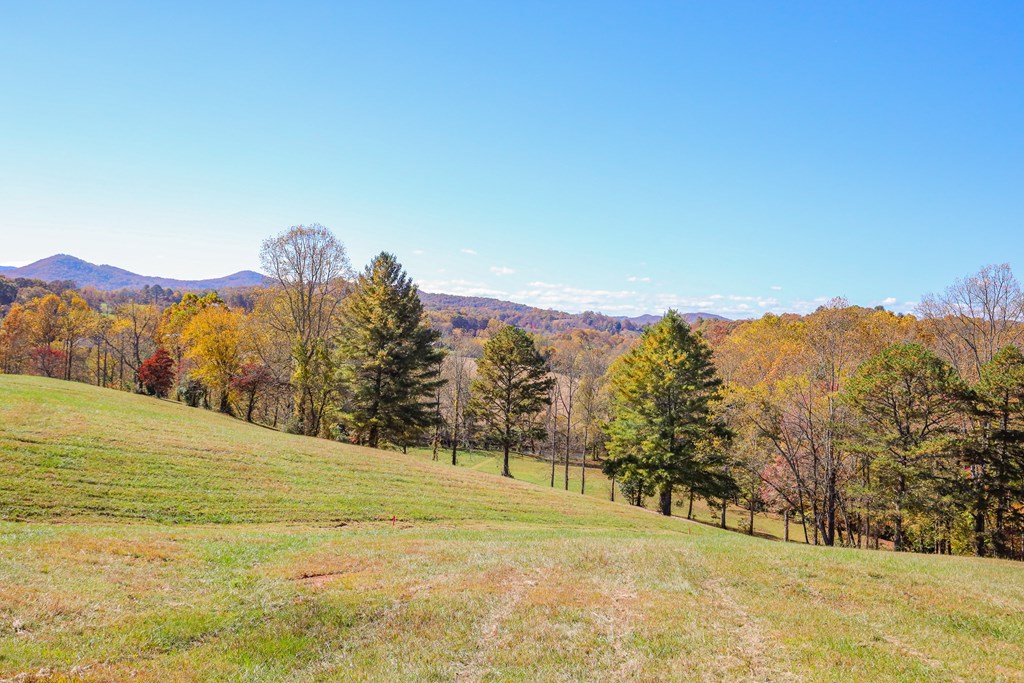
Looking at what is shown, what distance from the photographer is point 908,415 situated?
26.5 meters

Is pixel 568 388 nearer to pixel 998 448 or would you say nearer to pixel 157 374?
pixel 157 374

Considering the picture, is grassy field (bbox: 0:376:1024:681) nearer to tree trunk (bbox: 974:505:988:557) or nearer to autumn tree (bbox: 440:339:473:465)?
tree trunk (bbox: 974:505:988:557)

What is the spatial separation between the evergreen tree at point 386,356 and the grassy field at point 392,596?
665 inches

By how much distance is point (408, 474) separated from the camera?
A: 88.1 ft

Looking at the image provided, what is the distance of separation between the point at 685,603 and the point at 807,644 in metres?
2.48

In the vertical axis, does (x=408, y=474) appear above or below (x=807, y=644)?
below

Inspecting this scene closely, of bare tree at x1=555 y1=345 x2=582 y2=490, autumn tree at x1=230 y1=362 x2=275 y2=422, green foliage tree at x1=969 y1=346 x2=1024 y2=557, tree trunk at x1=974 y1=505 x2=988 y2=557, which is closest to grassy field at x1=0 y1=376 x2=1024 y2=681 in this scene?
green foliage tree at x1=969 y1=346 x2=1024 y2=557

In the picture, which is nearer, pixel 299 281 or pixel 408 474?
pixel 408 474

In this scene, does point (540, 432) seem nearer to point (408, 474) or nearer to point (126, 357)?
point (408, 474)

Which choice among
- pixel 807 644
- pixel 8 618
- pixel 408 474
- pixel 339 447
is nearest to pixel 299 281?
pixel 339 447

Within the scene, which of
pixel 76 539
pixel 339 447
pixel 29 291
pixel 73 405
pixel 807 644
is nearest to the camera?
pixel 807 644

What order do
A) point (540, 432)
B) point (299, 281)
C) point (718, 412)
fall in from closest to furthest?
point (718, 412) → point (299, 281) → point (540, 432)

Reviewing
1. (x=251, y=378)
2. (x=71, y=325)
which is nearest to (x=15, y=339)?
(x=71, y=325)

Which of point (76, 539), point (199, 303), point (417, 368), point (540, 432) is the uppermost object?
point (199, 303)
